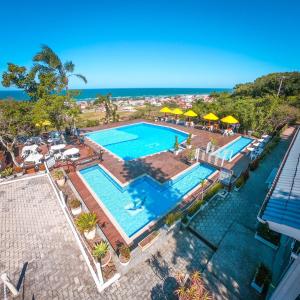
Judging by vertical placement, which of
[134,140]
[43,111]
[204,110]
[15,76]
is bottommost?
[134,140]

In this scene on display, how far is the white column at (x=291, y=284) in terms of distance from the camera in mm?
3504

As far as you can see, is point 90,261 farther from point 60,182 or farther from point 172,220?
point 60,182

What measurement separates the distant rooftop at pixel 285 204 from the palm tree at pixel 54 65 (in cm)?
1750

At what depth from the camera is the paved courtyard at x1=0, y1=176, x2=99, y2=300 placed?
538cm

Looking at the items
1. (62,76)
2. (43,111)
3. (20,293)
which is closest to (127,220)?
(20,293)

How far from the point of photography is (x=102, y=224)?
777cm

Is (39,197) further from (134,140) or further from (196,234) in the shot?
(134,140)

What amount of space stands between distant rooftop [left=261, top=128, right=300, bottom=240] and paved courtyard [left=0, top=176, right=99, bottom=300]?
18.4 feet

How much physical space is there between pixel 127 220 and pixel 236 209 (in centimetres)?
574

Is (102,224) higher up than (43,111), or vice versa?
(43,111)

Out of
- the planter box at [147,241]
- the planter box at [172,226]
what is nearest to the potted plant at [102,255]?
the planter box at [147,241]

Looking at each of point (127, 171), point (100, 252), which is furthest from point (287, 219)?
point (127, 171)

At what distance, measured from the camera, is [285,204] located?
4285 millimetres

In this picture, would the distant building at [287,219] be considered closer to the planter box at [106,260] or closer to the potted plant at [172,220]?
the potted plant at [172,220]
